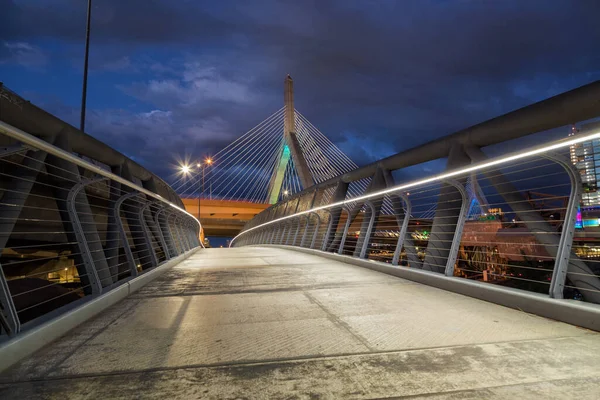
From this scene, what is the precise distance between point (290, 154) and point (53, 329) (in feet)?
101

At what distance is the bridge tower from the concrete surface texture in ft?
73.3

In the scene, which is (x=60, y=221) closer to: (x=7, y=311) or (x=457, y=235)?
(x=7, y=311)

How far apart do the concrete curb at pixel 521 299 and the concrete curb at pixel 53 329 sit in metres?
3.86

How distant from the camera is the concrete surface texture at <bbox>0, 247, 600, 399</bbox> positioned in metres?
1.91

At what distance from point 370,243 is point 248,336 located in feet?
17.2

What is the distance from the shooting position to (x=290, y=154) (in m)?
33.3

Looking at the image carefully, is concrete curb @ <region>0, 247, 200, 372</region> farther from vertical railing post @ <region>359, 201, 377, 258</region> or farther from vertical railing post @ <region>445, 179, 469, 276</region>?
vertical railing post @ <region>359, 201, 377, 258</region>

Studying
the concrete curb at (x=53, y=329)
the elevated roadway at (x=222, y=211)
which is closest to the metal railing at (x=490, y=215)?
the concrete curb at (x=53, y=329)

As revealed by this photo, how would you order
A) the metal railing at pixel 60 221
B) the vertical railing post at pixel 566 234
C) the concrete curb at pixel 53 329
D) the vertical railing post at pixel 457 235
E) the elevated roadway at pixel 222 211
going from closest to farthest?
the concrete curb at pixel 53 329, the metal railing at pixel 60 221, the vertical railing post at pixel 566 234, the vertical railing post at pixel 457 235, the elevated roadway at pixel 222 211

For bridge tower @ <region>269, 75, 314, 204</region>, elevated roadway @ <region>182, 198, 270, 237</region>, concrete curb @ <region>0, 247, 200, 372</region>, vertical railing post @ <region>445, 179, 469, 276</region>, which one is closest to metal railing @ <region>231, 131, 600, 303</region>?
vertical railing post @ <region>445, 179, 469, 276</region>

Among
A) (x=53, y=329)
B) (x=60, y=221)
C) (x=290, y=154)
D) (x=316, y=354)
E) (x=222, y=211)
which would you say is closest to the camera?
(x=316, y=354)

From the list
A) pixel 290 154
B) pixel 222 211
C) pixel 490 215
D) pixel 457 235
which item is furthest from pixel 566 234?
pixel 222 211

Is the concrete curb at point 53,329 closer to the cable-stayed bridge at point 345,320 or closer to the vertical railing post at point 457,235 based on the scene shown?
the cable-stayed bridge at point 345,320

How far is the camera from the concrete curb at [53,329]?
91.2 inches
